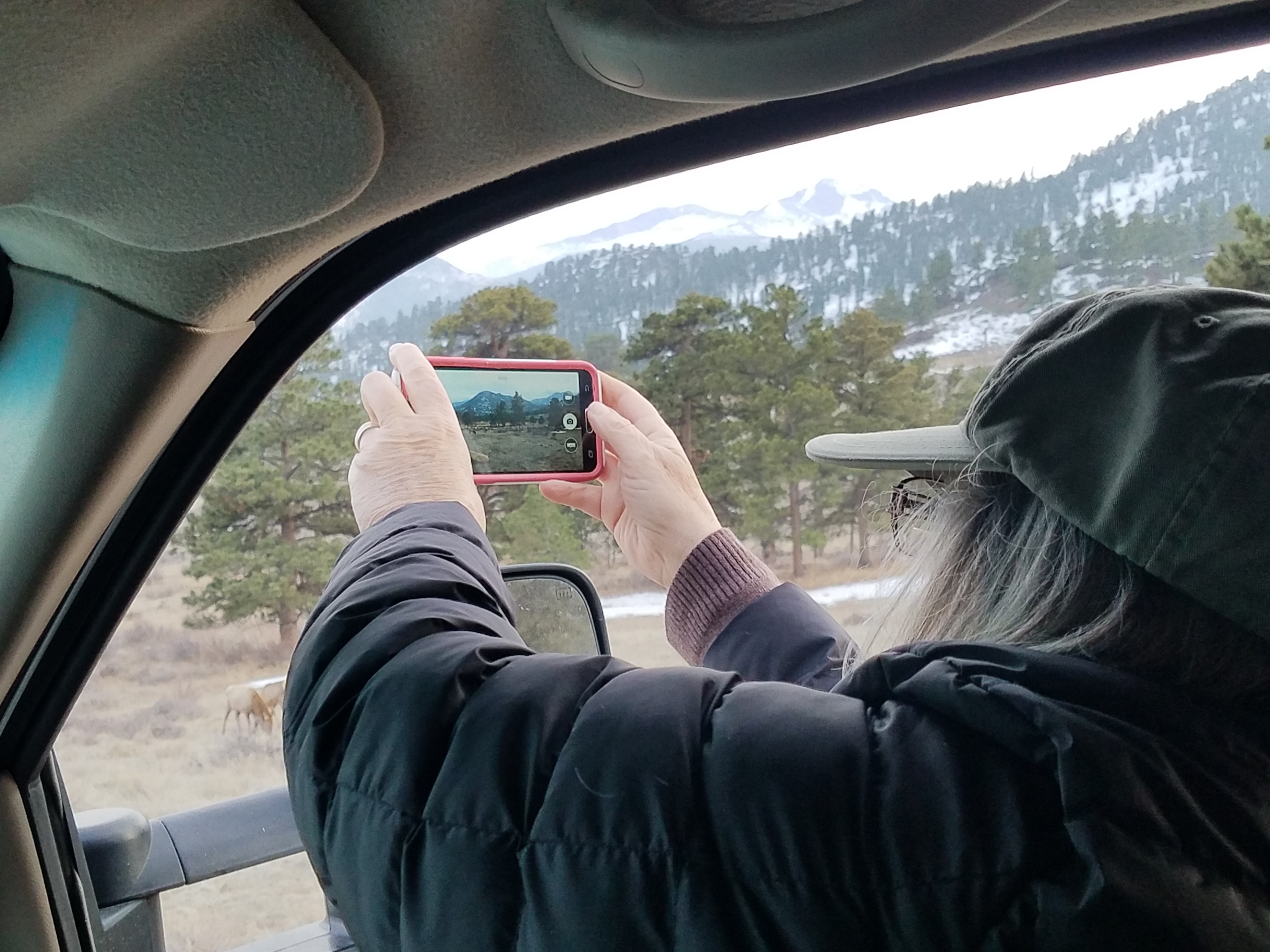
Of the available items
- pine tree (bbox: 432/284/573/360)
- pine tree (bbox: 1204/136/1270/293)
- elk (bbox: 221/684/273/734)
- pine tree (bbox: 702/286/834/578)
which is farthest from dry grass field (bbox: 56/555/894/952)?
pine tree (bbox: 1204/136/1270/293)

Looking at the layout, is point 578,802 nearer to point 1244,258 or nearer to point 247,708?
point 247,708

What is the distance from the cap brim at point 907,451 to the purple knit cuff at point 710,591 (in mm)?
165

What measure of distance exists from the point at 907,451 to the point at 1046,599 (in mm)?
196

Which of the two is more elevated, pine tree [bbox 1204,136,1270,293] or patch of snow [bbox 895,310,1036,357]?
pine tree [bbox 1204,136,1270,293]

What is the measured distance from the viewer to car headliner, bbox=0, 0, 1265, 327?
52cm

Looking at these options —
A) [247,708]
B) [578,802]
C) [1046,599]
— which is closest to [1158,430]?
[1046,599]

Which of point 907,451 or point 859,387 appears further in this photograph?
point 859,387

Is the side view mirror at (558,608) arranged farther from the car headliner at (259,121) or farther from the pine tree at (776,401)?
the car headliner at (259,121)

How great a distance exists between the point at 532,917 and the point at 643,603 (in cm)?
63

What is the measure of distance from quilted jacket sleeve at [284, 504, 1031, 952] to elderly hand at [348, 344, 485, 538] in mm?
256

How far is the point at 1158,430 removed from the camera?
554 mm

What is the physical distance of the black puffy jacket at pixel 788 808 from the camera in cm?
49

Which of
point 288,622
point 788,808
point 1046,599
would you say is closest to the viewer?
point 788,808

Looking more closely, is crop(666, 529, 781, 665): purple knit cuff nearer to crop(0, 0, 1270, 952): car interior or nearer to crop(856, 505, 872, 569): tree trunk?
crop(856, 505, 872, 569): tree trunk
